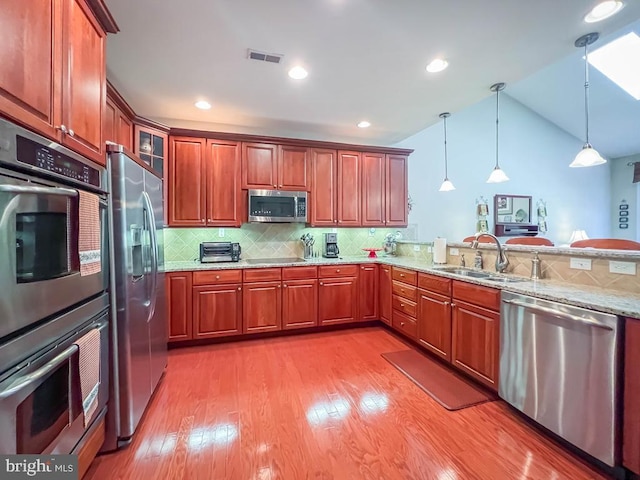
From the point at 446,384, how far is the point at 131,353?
234 cm

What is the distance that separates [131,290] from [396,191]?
354cm

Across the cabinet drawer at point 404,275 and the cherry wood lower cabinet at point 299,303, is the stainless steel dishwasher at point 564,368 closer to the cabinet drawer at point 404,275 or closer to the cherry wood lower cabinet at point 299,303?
the cabinet drawer at point 404,275

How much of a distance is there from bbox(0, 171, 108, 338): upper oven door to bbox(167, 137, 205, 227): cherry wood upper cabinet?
1992mm

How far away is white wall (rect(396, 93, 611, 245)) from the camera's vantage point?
5.39 metres

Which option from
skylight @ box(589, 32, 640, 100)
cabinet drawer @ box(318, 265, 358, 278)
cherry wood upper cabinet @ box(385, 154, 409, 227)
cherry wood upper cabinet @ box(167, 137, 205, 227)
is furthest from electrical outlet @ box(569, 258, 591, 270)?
skylight @ box(589, 32, 640, 100)

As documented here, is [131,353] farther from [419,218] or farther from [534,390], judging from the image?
[419,218]

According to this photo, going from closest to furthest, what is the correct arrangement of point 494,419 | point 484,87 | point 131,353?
point 131,353 < point 494,419 < point 484,87

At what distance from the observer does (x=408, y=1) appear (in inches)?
66.7

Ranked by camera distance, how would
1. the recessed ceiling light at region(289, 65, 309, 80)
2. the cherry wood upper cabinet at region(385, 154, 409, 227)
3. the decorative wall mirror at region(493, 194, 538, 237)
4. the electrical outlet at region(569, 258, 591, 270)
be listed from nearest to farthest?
1. the electrical outlet at region(569, 258, 591, 270)
2. the recessed ceiling light at region(289, 65, 309, 80)
3. the cherry wood upper cabinet at region(385, 154, 409, 227)
4. the decorative wall mirror at region(493, 194, 538, 237)

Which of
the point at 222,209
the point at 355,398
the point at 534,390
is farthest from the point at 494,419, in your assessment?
the point at 222,209

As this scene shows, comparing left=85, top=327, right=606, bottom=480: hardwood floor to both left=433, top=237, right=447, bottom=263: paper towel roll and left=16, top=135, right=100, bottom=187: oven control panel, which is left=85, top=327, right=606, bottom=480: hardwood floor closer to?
left=433, top=237, right=447, bottom=263: paper towel roll

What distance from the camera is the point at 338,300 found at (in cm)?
368

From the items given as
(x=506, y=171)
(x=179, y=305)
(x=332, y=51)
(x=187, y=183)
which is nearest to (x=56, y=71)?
(x=332, y=51)

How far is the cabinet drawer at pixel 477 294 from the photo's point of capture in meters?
2.17
